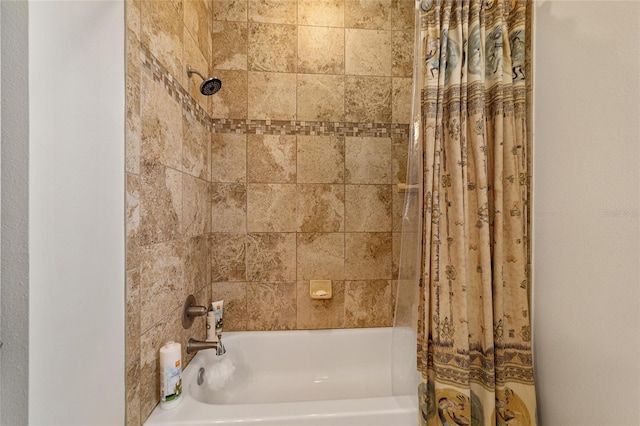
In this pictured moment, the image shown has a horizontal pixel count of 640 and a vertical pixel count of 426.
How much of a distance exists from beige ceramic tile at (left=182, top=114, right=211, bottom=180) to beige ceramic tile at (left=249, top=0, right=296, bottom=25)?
2.45 ft

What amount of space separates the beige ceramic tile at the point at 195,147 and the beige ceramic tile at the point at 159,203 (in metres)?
0.13

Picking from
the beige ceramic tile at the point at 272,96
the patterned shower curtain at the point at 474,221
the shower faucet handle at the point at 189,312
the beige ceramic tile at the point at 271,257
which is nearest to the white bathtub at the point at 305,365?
the shower faucet handle at the point at 189,312

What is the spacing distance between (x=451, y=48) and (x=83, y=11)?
1061mm

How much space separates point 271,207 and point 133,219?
0.81 metres

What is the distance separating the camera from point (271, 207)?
156 centimetres

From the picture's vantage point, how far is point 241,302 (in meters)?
1.55

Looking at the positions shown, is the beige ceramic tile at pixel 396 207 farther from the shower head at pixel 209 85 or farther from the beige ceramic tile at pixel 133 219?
the beige ceramic tile at pixel 133 219

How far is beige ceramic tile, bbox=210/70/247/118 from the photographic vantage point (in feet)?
5.05

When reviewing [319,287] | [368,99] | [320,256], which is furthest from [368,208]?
[368,99]

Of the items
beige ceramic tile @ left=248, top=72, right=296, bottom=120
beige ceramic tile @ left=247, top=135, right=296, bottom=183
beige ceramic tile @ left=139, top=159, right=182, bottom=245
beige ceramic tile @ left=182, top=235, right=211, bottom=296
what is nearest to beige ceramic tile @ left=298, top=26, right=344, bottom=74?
beige ceramic tile @ left=248, top=72, right=296, bottom=120

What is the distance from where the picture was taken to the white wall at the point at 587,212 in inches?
27.1

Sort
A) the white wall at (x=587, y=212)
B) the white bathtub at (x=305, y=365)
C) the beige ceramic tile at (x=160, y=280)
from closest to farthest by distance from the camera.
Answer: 1. the white wall at (x=587, y=212)
2. the beige ceramic tile at (x=160, y=280)
3. the white bathtub at (x=305, y=365)

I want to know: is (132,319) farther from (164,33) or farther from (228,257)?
(164,33)

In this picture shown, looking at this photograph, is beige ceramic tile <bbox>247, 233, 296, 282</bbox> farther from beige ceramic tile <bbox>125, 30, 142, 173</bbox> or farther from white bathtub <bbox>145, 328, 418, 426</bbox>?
beige ceramic tile <bbox>125, 30, 142, 173</bbox>
